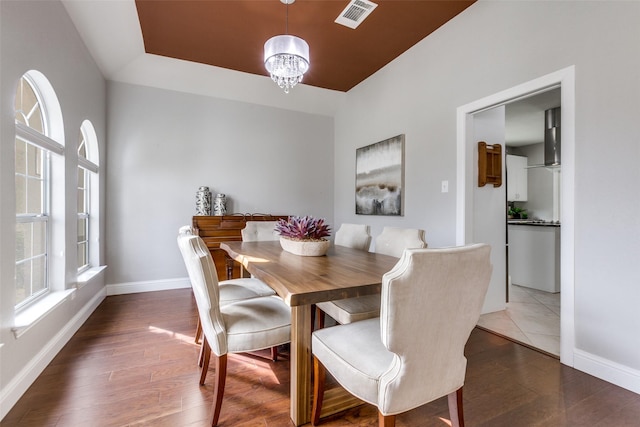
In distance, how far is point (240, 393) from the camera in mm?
1670

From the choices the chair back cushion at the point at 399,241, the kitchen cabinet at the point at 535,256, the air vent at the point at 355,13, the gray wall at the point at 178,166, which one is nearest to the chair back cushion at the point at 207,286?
the chair back cushion at the point at 399,241

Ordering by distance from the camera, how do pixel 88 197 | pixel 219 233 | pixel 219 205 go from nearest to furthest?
pixel 88 197 → pixel 219 233 → pixel 219 205

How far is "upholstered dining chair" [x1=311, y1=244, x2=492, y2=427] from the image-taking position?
3.02ft

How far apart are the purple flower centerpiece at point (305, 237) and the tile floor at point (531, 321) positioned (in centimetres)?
178

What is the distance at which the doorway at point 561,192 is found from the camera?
6.47ft

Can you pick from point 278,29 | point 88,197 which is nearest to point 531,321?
point 278,29

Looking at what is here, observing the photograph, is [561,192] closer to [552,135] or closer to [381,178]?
[381,178]

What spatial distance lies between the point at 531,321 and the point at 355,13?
10.9 feet

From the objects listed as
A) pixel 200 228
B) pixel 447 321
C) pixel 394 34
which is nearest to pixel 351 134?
pixel 394 34

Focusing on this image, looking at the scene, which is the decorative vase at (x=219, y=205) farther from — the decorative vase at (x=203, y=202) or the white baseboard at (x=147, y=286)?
the white baseboard at (x=147, y=286)

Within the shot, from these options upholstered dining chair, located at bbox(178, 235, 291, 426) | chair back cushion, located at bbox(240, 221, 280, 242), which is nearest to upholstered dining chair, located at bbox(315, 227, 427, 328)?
upholstered dining chair, located at bbox(178, 235, 291, 426)

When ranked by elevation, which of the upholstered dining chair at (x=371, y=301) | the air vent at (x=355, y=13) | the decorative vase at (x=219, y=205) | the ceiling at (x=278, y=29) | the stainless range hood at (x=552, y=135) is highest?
the ceiling at (x=278, y=29)

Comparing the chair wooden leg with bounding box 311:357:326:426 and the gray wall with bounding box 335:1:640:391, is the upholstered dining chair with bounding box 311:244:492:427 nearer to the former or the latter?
the chair wooden leg with bounding box 311:357:326:426

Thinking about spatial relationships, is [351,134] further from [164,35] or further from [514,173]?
[514,173]
